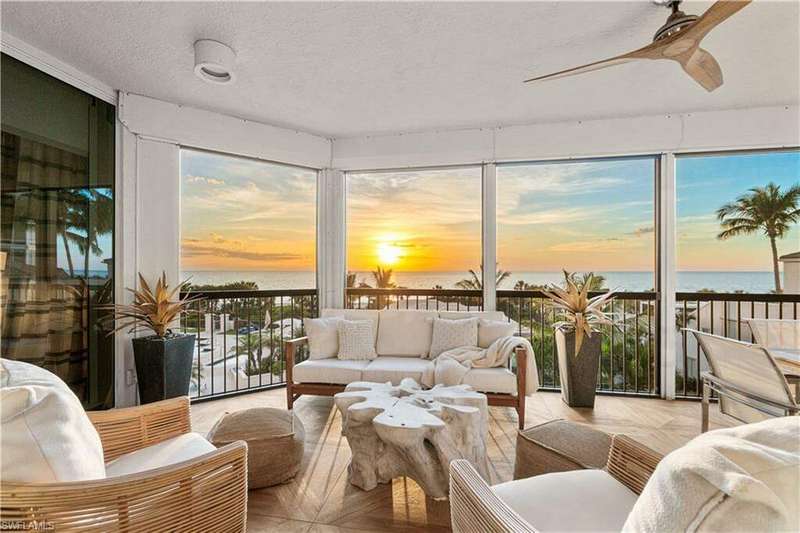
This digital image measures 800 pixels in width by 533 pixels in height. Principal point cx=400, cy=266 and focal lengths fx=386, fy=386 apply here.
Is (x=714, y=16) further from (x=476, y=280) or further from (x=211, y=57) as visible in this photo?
(x=476, y=280)

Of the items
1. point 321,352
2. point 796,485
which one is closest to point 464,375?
point 321,352

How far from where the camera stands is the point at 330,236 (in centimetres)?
446

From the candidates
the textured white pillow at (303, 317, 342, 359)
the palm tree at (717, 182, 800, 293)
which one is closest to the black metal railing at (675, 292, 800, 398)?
the palm tree at (717, 182, 800, 293)

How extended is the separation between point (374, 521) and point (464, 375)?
4.34 feet

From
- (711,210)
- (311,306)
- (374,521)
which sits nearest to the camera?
(374,521)

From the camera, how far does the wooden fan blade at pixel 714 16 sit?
1570 mm

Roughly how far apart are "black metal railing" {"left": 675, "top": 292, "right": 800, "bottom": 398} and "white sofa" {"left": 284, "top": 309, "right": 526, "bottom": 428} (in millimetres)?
1862

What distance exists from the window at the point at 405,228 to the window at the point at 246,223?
1.72 ft

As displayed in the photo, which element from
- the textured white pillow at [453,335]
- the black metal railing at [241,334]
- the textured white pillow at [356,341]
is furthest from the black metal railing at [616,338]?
the black metal railing at [241,334]

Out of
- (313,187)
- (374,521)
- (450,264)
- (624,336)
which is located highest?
(313,187)

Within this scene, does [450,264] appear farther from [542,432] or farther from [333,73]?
[542,432]

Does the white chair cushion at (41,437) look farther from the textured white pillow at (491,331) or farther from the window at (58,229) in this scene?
the textured white pillow at (491,331)

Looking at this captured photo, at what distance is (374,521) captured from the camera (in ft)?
6.01

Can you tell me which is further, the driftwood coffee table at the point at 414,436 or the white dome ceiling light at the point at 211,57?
the white dome ceiling light at the point at 211,57
